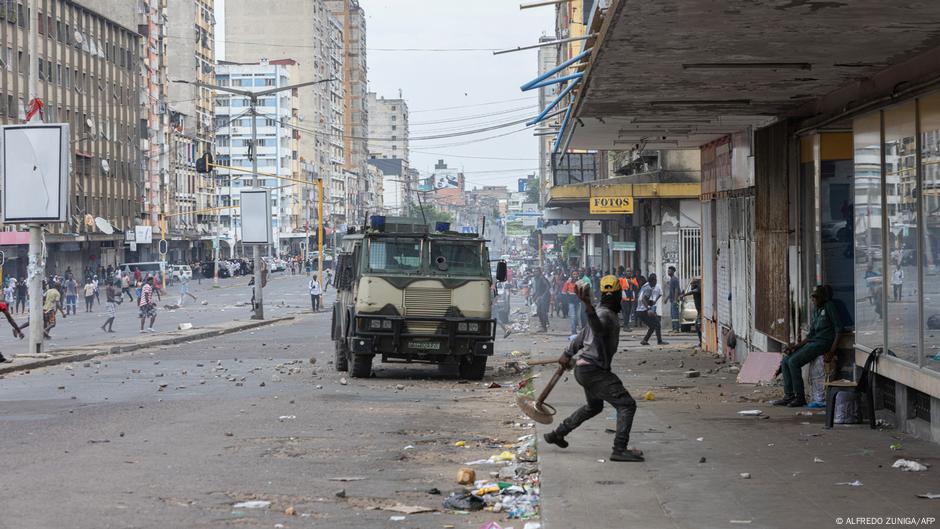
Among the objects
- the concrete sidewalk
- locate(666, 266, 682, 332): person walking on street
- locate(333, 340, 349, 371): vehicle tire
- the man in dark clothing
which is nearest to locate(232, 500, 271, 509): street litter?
the concrete sidewalk

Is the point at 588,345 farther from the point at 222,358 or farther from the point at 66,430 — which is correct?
the point at 222,358

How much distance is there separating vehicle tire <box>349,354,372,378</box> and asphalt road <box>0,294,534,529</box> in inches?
Result: 7.9

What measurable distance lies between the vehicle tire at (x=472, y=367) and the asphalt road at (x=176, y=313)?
12.5m

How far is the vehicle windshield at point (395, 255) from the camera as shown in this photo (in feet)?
71.6

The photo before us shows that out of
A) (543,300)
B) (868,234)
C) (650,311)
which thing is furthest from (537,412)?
(543,300)

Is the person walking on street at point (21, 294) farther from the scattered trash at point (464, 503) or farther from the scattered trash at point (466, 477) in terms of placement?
the scattered trash at point (464, 503)

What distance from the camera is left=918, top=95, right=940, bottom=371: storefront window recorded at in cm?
1189

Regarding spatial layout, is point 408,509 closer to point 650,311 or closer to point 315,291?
point 650,311

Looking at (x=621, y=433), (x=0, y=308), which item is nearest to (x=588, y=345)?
(x=621, y=433)

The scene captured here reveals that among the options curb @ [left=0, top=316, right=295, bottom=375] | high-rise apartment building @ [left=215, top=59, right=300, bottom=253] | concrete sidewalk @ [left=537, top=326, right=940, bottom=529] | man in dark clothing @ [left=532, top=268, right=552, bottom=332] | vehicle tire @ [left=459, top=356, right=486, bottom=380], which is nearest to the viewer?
concrete sidewalk @ [left=537, top=326, right=940, bottom=529]

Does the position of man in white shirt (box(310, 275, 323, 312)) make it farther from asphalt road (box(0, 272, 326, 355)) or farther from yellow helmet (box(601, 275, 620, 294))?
yellow helmet (box(601, 275, 620, 294))

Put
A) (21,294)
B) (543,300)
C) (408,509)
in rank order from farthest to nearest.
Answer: (21,294)
(543,300)
(408,509)

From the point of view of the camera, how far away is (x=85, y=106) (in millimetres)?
89125

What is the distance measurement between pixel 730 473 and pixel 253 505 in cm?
369
